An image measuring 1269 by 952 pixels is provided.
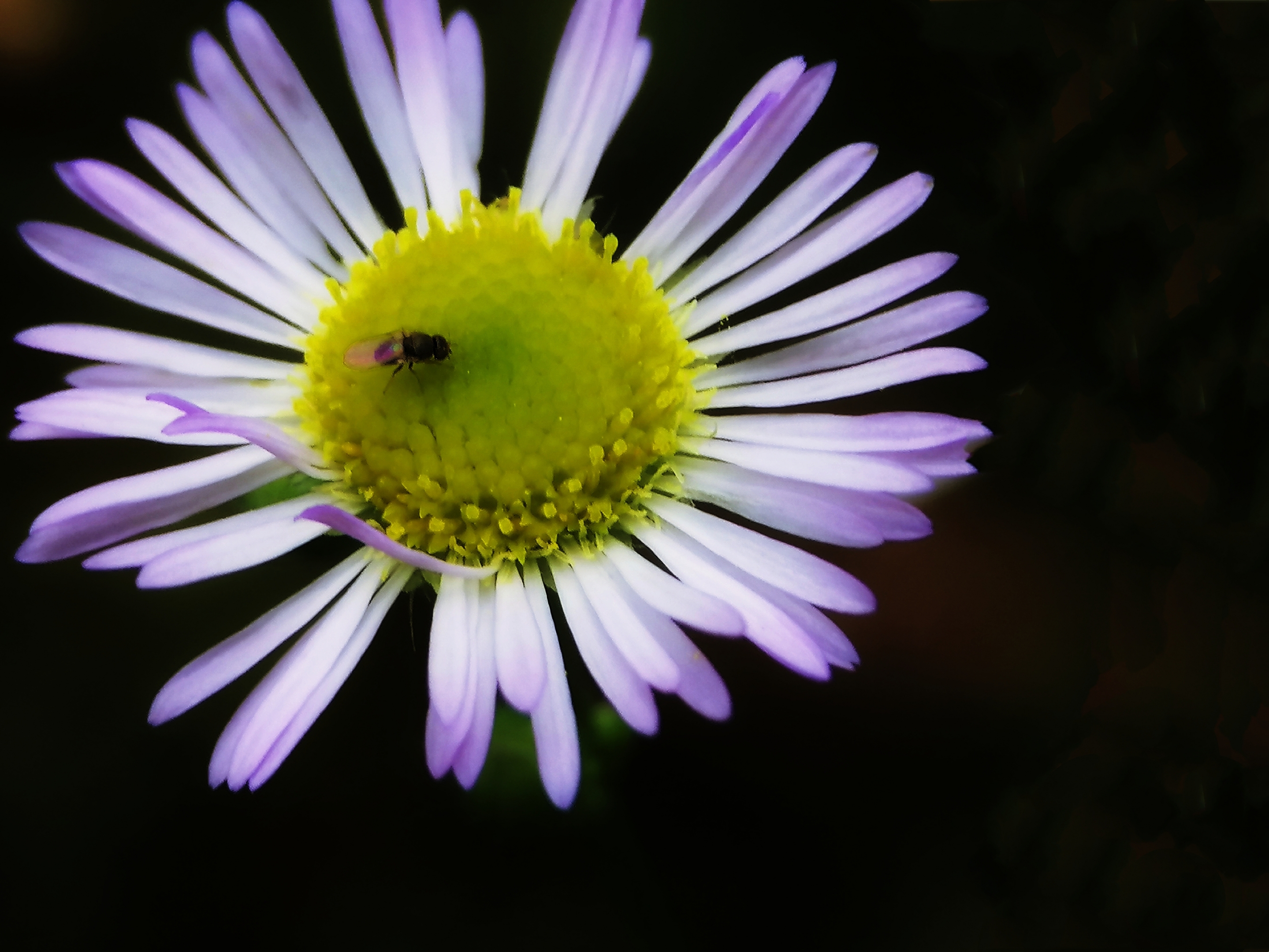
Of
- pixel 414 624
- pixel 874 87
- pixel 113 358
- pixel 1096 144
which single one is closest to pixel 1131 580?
pixel 1096 144

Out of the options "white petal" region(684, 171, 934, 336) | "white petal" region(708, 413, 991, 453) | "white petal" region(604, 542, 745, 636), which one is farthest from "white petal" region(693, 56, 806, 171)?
"white petal" region(604, 542, 745, 636)

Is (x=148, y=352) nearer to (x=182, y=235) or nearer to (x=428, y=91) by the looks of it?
(x=182, y=235)

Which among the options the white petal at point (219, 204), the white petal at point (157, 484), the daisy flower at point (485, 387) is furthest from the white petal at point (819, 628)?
the white petal at point (219, 204)

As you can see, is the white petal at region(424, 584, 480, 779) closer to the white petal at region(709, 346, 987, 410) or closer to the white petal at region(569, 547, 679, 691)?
the white petal at region(569, 547, 679, 691)

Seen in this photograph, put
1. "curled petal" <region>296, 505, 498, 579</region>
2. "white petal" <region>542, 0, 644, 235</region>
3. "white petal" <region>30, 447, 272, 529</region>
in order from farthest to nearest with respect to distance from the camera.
A: "white petal" <region>542, 0, 644, 235</region>
"white petal" <region>30, 447, 272, 529</region>
"curled petal" <region>296, 505, 498, 579</region>

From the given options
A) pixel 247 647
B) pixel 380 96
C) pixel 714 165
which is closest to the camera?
pixel 247 647

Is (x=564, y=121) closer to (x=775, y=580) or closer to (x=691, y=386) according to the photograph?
(x=691, y=386)

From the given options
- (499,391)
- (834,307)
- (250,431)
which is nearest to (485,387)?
(499,391)
